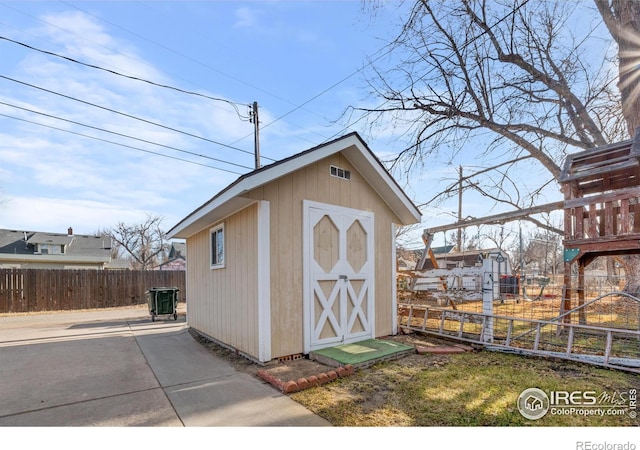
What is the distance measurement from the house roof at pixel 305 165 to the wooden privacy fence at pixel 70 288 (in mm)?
8520

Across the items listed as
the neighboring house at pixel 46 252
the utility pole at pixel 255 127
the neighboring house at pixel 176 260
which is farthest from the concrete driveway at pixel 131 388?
the neighboring house at pixel 176 260

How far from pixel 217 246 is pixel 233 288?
1195mm

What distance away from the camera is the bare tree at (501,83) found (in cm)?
882

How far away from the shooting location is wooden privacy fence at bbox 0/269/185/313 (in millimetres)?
12109

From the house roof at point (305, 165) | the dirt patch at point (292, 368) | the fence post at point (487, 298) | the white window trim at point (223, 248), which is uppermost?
the house roof at point (305, 165)

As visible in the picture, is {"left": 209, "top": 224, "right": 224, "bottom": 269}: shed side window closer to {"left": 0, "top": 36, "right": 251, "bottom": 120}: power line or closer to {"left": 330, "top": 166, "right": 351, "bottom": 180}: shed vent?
{"left": 330, "top": 166, "right": 351, "bottom": 180}: shed vent

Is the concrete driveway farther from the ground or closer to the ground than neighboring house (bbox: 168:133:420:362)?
closer to the ground

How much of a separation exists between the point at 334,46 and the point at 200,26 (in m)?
2.45

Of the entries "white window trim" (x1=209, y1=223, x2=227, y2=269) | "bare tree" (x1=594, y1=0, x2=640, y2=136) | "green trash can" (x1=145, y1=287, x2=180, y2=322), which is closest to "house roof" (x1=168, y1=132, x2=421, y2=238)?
"white window trim" (x1=209, y1=223, x2=227, y2=269)

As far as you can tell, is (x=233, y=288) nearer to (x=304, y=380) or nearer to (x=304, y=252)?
(x=304, y=252)

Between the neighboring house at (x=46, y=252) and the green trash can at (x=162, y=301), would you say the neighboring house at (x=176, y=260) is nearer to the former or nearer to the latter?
the neighboring house at (x=46, y=252)

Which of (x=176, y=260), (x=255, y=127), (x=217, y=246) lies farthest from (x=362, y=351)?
(x=176, y=260)

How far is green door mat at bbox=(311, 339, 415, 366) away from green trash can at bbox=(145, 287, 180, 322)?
6360mm

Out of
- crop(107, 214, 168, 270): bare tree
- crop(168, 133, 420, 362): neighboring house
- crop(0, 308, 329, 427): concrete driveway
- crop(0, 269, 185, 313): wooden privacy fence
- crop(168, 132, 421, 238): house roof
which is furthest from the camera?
crop(107, 214, 168, 270): bare tree
